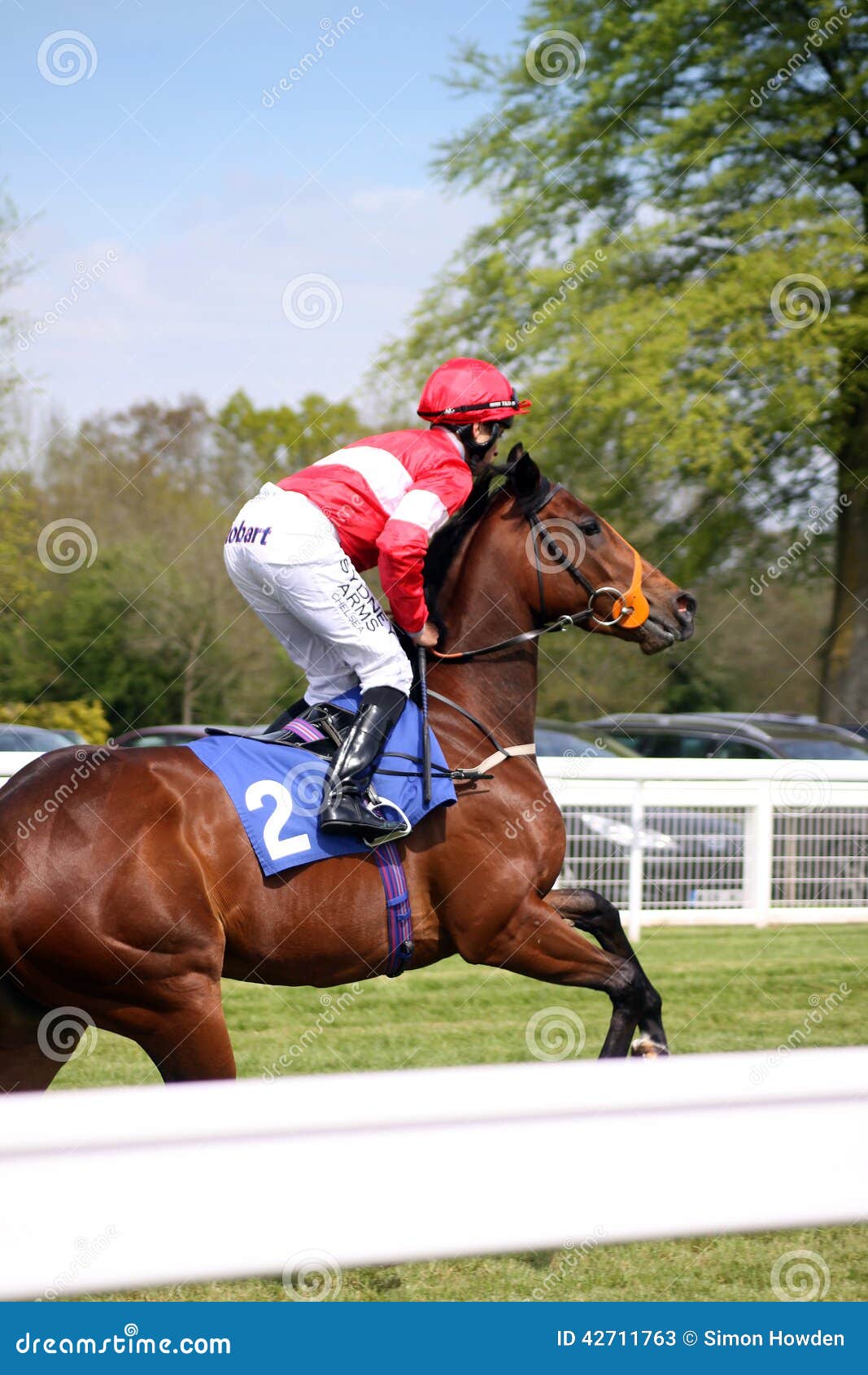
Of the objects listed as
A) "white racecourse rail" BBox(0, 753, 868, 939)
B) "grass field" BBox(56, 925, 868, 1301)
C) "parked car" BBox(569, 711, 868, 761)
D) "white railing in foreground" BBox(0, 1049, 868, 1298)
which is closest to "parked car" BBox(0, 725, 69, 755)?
"parked car" BBox(569, 711, 868, 761)

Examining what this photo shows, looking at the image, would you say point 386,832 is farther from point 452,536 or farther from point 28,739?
point 28,739

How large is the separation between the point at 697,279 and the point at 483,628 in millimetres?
11311

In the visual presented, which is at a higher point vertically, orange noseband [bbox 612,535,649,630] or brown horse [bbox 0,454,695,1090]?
orange noseband [bbox 612,535,649,630]

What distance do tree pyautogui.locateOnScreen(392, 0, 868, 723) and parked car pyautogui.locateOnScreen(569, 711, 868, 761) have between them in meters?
2.14

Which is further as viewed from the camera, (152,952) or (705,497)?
(705,497)

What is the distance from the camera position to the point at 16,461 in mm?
15750

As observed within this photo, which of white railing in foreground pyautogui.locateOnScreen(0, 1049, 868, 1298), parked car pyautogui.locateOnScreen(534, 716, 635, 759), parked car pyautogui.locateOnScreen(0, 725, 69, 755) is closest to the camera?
white railing in foreground pyautogui.locateOnScreen(0, 1049, 868, 1298)

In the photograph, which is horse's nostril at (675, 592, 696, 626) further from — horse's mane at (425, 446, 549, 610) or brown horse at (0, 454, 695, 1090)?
horse's mane at (425, 446, 549, 610)

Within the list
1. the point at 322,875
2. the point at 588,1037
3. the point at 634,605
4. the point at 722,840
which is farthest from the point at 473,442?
the point at 722,840

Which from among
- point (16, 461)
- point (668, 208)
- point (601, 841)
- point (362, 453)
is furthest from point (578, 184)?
point (362, 453)

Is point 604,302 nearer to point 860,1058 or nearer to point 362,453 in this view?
point 362,453

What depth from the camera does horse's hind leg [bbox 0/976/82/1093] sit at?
3.21 meters

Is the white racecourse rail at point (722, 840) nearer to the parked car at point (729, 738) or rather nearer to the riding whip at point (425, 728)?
the parked car at point (729, 738)
